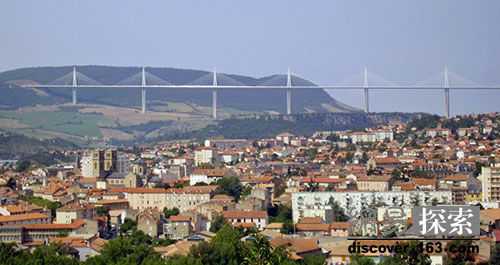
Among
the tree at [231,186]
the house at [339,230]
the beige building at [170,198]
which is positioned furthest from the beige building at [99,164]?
the house at [339,230]

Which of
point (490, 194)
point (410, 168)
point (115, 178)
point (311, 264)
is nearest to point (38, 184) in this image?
point (115, 178)

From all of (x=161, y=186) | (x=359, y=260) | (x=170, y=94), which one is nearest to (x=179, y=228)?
(x=359, y=260)

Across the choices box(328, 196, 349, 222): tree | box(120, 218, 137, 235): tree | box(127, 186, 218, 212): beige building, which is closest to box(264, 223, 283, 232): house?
box(328, 196, 349, 222): tree

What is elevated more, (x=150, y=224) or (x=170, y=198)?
(x=170, y=198)

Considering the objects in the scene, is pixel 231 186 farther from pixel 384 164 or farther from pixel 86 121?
pixel 86 121

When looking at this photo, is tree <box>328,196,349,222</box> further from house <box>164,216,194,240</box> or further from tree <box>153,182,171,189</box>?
tree <box>153,182,171,189</box>

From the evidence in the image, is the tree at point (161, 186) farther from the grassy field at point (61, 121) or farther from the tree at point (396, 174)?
the grassy field at point (61, 121)

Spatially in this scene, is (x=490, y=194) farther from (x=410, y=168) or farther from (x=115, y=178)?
(x=115, y=178)
